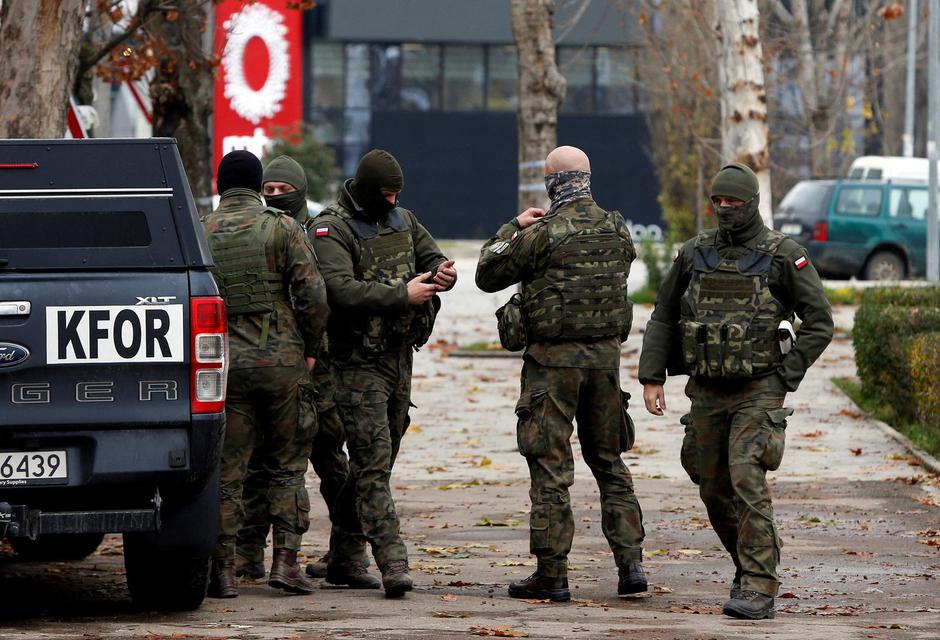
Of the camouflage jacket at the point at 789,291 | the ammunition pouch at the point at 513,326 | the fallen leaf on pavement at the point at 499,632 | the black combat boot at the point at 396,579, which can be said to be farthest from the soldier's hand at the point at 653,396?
the fallen leaf on pavement at the point at 499,632

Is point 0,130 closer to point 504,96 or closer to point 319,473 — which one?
point 319,473

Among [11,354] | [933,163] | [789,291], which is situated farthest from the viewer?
[933,163]

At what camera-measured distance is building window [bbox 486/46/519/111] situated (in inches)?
2117

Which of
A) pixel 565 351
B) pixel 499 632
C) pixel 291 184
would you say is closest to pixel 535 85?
pixel 291 184

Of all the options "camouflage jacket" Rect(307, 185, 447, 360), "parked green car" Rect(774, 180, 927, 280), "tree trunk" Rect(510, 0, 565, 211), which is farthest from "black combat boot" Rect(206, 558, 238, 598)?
"parked green car" Rect(774, 180, 927, 280)

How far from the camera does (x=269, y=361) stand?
770cm

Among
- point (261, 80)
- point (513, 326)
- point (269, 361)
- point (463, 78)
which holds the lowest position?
point (269, 361)

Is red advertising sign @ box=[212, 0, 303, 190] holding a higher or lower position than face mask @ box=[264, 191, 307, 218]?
higher

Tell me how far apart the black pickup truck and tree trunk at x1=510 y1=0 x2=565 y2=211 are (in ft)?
39.8

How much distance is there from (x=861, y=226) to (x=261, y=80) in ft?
84.4

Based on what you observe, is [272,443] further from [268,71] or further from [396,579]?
[268,71]

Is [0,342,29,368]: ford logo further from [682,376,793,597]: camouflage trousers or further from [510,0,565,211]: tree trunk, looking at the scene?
[510,0,565,211]: tree trunk

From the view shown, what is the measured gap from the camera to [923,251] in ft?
97.5

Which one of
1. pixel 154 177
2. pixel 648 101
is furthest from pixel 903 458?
pixel 648 101
